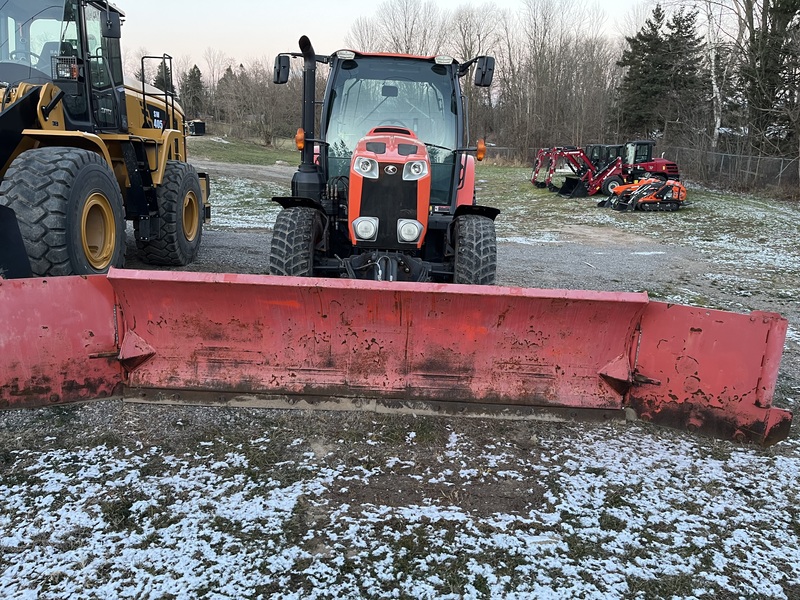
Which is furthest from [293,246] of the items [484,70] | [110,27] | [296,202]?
[110,27]

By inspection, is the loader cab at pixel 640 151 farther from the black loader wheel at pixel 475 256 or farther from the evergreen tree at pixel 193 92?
the evergreen tree at pixel 193 92

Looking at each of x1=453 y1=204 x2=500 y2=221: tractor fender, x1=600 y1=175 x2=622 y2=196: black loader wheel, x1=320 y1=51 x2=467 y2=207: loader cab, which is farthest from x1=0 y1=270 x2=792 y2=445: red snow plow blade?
x1=600 y1=175 x2=622 y2=196: black loader wheel

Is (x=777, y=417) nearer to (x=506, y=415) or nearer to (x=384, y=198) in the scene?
(x=506, y=415)

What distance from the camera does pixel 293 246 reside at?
4.34 meters

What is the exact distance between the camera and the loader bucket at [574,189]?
67.1 ft

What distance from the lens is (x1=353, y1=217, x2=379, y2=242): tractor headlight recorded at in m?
4.45

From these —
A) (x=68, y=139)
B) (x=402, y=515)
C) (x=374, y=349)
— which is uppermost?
(x=68, y=139)

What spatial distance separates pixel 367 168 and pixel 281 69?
164 centimetres

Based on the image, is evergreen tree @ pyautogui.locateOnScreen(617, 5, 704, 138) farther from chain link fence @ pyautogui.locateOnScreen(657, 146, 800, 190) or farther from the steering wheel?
the steering wheel

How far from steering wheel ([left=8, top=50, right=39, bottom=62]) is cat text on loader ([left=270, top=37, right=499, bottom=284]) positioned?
236 cm

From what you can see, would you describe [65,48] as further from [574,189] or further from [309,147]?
[574,189]

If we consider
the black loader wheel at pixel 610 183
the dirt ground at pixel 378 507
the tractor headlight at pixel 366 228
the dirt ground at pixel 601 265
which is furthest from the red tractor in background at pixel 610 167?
the dirt ground at pixel 378 507

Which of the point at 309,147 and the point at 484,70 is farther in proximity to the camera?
the point at 309,147

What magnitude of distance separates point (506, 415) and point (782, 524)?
4.66 feet
